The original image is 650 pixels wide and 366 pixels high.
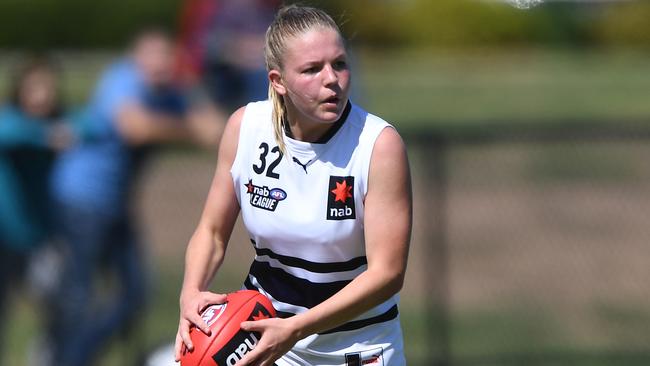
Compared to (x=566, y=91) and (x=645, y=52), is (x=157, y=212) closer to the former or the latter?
(x=566, y=91)

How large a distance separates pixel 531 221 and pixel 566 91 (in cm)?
1418

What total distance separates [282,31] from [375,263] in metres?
0.83

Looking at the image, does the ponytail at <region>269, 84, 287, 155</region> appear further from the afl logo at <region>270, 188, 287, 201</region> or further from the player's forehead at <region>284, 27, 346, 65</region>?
the player's forehead at <region>284, 27, 346, 65</region>

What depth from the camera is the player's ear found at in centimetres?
413

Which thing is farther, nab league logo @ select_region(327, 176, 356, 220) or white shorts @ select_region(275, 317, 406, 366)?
white shorts @ select_region(275, 317, 406, 366)

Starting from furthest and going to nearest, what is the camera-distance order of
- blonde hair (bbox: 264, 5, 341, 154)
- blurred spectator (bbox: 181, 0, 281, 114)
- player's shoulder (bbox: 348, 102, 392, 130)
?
blurred spectator (bbox: 181, 0, 281, 114) → player's shoulder (bbox: 348, 102, 392, 130) → blonde hair (bbox: 264, 5, 341, 154)

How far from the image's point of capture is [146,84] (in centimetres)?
854

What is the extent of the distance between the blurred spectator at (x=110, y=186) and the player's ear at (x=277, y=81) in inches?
164

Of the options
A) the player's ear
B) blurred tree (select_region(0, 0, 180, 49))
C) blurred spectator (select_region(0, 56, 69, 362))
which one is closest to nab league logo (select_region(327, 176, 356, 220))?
the player's ear

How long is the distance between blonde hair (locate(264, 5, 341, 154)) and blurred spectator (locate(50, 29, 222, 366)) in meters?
4.09

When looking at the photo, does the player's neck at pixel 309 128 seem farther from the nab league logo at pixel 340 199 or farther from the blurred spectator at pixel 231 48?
the blurred spectator at pixel 231 48

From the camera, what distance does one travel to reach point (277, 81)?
415 cm

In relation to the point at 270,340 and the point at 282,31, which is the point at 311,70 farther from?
the point at 270,340

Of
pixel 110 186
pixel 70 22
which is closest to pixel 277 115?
pixel 110 186
